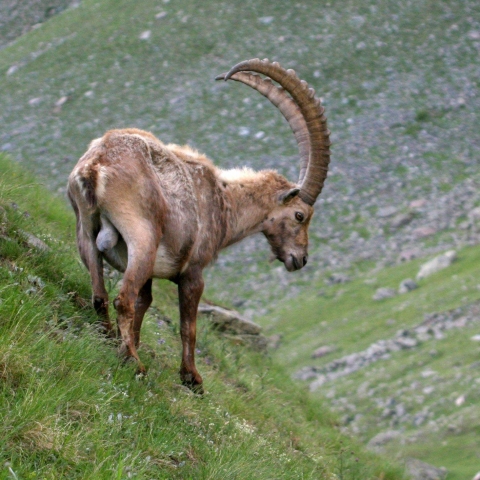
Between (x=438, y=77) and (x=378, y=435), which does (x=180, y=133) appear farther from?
(x=378, y=435)

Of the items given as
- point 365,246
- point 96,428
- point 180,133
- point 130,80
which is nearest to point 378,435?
point 365,246

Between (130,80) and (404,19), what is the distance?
801 cm

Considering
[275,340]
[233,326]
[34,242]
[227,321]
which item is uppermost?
[34,242]

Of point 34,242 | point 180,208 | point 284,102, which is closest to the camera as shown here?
point 180,208

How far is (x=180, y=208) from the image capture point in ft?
24.0

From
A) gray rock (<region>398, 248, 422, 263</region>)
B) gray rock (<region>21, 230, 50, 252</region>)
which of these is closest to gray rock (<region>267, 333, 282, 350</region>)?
gray rock (<region>398, 248, 422, 263</region>)

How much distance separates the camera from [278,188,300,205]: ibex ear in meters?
8.49

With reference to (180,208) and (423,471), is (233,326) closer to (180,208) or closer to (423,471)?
(423,471)

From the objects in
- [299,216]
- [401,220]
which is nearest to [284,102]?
[299,216]

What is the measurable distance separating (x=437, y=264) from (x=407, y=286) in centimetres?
90

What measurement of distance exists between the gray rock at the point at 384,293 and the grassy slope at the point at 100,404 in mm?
8208

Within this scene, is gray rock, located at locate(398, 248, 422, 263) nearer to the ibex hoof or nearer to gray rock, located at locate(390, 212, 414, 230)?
gray rock, located at locate(390, 212, 414, 230)

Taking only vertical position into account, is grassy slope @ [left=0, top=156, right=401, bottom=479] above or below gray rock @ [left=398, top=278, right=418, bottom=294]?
above

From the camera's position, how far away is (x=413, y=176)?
842 inches
